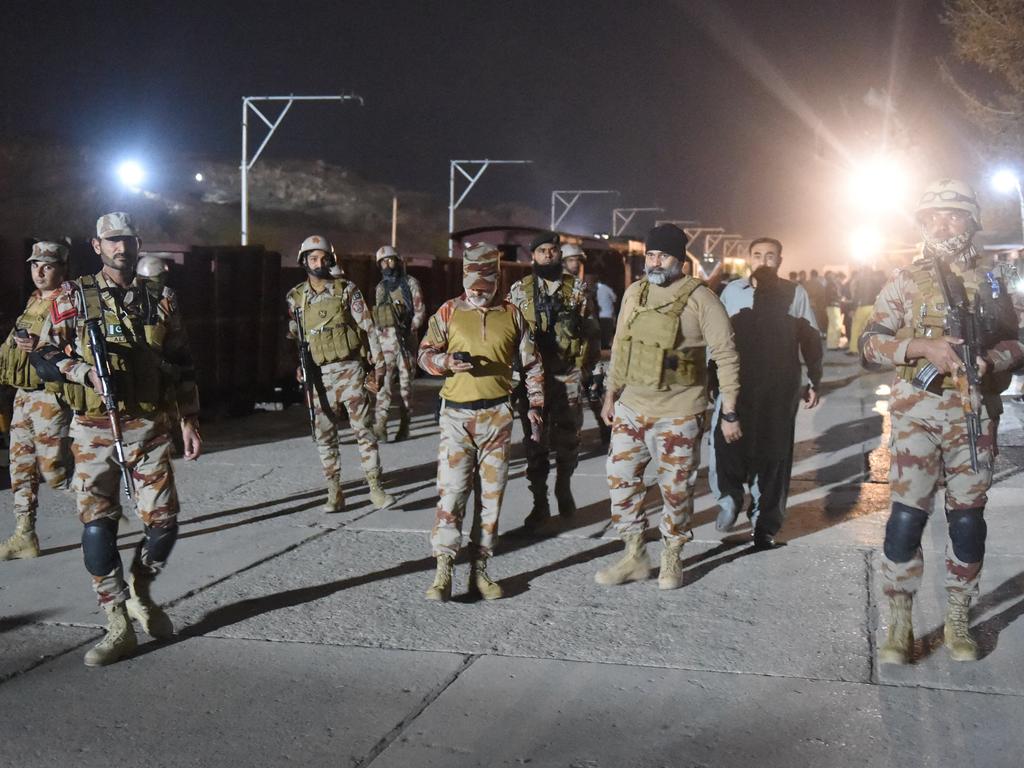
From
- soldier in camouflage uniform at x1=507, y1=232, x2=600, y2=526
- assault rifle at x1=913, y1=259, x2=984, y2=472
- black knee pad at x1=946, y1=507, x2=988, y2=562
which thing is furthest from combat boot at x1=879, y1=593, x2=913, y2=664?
soldier in camouflage uniform at x1=507, y1=232, x2=600, y2=526

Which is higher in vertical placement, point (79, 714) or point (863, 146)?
point (863, 146)

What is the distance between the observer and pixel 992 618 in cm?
517

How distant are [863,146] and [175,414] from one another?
6351 cm

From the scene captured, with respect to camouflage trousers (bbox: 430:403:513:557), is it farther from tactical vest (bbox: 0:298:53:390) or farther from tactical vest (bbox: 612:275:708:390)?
tactical vest (bbox: 0:298:53:390)

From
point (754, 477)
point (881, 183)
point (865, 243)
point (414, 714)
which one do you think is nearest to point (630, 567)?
point (754, 477)

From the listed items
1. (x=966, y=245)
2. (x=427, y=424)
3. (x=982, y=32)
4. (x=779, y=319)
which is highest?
(x=982, y=32)

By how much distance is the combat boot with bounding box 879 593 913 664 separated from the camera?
4.58 meters

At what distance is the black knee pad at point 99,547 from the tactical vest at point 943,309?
3361 millimetres

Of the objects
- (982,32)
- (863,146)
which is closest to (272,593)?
(982,32)

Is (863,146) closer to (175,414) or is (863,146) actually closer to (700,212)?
(700,212)

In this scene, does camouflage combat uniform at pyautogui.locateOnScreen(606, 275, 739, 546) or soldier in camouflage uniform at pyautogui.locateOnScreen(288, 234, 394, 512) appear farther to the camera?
soldier in camouflage uniform at pyautogui.locateOnScreen(288, 234, 394, 512)

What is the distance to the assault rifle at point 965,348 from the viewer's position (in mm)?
4297

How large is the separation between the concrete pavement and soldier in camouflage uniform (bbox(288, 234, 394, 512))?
395mm

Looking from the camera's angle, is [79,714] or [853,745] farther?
[79,714]
